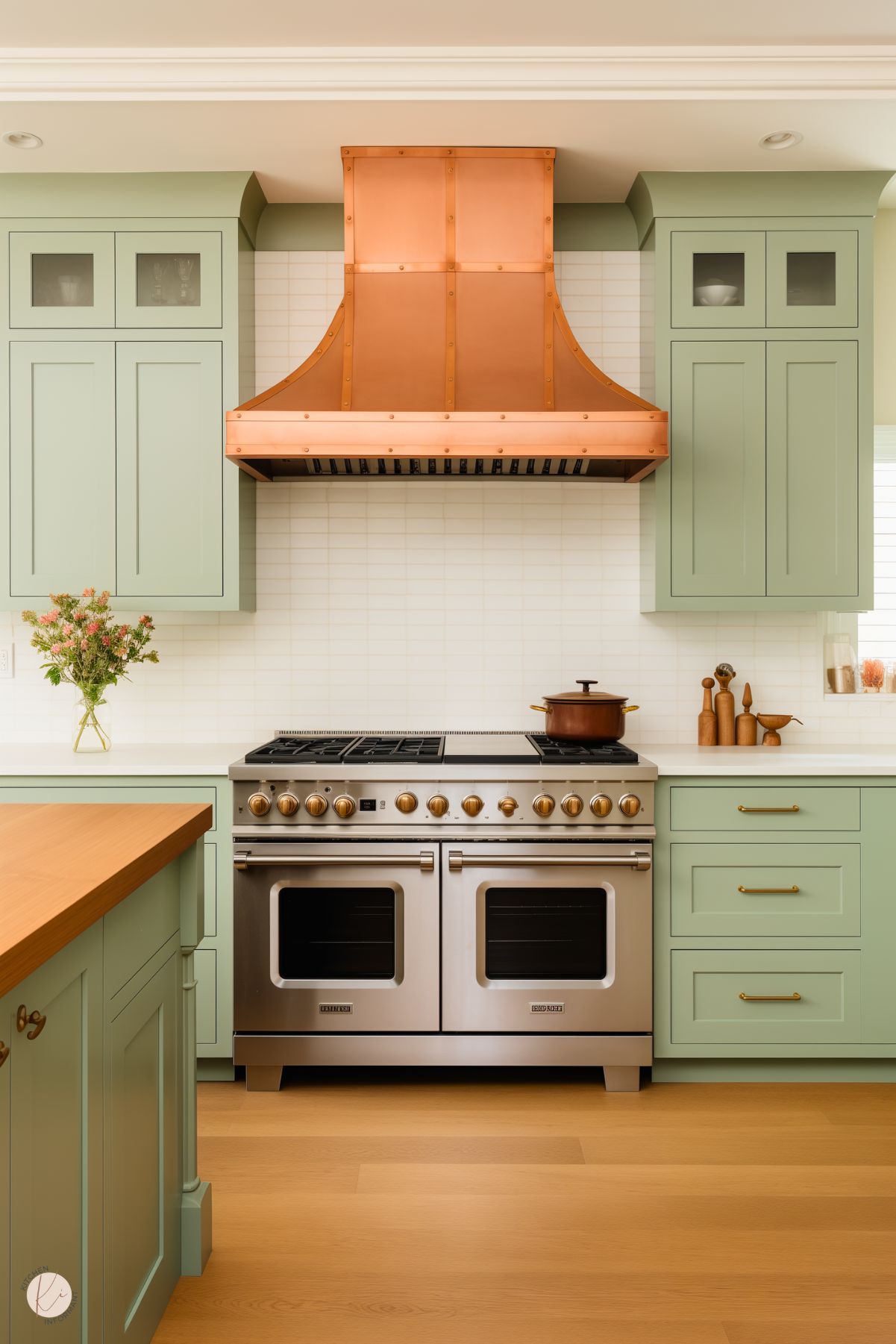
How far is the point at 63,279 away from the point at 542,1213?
3191mm

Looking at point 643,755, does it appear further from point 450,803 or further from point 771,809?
point 450,803

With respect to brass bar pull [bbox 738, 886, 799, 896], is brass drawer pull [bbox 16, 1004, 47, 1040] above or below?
above

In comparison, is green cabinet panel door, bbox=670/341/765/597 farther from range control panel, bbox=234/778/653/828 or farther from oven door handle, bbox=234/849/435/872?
oven door handle, bbox=234/849/435/872

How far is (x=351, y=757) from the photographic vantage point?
294 centimetres

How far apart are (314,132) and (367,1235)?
3076 mm

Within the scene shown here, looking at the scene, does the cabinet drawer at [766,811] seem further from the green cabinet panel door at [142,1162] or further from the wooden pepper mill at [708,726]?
the green cabinet panel door at [142,1162]

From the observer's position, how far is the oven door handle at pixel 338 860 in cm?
292

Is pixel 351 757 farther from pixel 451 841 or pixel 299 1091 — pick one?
pixel 299 1091

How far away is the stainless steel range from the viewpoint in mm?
2936

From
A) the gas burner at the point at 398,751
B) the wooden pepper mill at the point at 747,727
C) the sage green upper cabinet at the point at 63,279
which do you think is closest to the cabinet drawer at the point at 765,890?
the wooden pepper mill at the point at 747,727

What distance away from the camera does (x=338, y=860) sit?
9.61ft

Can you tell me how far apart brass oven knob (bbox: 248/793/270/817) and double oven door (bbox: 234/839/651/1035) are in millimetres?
107

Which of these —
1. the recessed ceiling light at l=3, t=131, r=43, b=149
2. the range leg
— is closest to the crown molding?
the recessed ceiling light at l=3, t=131, r=43, b=149

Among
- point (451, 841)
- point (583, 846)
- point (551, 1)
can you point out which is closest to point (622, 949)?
point (583, 846)
